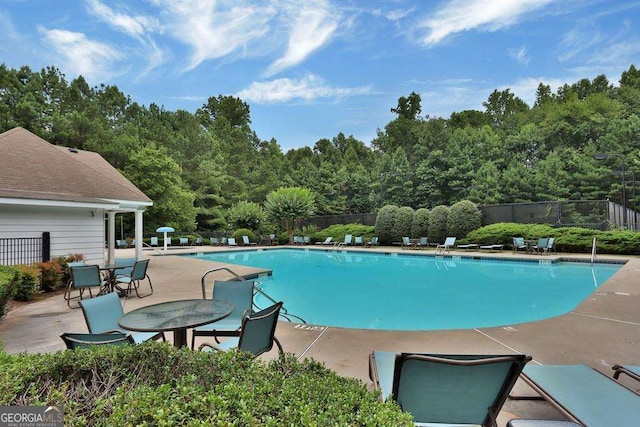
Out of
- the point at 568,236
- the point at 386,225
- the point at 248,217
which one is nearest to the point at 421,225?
the point at 386,225

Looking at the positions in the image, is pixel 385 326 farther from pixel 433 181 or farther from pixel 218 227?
pixel 218 227

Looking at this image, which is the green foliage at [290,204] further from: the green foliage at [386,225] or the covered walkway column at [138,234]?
the covered walkway column at [138,234]

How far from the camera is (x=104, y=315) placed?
132 inches

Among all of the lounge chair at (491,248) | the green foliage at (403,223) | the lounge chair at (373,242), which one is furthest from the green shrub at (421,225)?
the lounge chair at (491,248)

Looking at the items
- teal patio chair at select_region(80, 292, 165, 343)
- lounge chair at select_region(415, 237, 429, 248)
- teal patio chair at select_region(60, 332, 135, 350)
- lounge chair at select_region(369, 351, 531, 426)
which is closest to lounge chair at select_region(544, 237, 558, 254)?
lounge chair at select_region(415, 237, 429, 248)

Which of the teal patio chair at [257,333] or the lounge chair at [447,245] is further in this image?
the lounge chair at [447,245]

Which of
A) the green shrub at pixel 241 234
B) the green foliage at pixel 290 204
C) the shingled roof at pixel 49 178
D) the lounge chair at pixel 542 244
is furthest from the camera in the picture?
the green shrub at pixel 241 234

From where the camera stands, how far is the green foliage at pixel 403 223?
19.7m

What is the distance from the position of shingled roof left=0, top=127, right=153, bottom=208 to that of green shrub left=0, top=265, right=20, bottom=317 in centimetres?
342

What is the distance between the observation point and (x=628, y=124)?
23.0 metres

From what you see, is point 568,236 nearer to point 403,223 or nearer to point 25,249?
point 403,223

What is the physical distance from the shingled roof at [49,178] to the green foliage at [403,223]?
1341 centimetres

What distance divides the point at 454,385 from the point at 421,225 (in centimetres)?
1796

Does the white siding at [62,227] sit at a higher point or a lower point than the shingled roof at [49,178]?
lower
